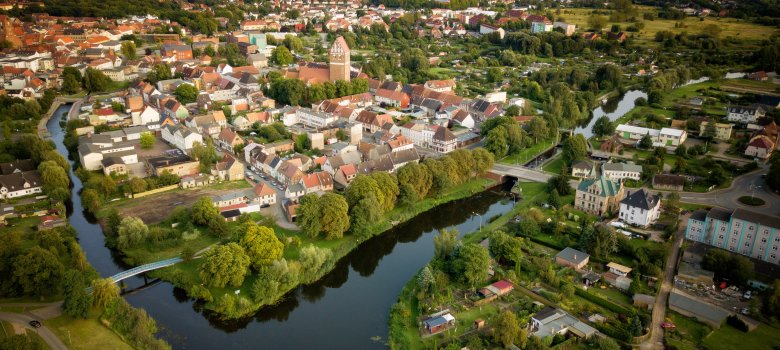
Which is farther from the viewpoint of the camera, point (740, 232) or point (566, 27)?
point (566, 27)

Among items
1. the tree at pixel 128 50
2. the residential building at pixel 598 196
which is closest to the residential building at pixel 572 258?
the residential building at pixel 598 196

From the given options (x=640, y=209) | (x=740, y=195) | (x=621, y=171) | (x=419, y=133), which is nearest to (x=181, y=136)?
(x=419, y=133)

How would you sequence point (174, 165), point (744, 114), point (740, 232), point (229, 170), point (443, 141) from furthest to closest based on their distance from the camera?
point (744, 114)
point (443, 141)
point (174, 165)
point (229, 170)
point (740, 232)

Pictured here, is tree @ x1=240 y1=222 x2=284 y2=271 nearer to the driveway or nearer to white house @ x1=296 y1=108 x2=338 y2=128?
white house @ x1=296 y1=108 x2=338 y2=128

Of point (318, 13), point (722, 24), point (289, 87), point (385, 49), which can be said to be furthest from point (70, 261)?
point (722, 24)

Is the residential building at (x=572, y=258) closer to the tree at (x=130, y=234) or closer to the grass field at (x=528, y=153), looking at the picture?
the grass field at (x=528, y=153)

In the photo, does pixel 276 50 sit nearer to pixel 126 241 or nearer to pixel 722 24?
pixel 126 241

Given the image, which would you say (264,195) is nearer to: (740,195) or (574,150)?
(574,150)
